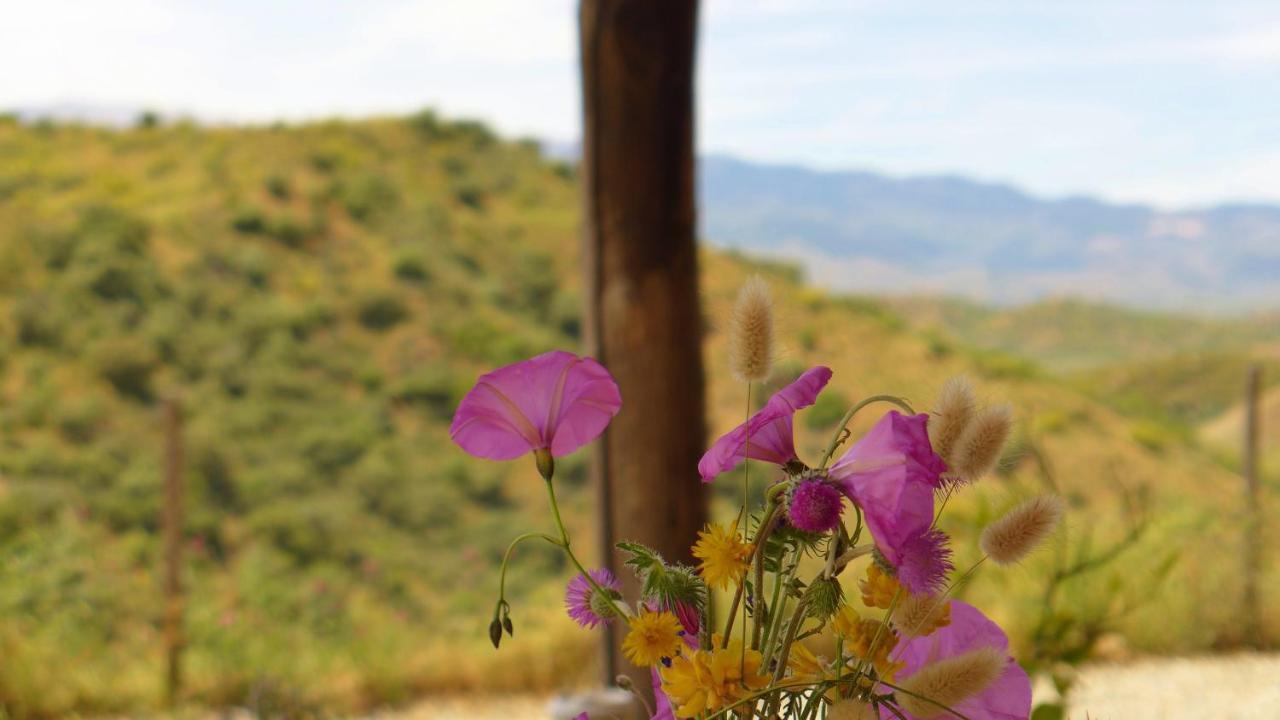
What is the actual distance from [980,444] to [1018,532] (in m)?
0.04

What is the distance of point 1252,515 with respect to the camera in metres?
5.14

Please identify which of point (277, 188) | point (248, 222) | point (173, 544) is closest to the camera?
point (173, 544)

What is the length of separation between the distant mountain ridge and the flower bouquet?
4923 inches

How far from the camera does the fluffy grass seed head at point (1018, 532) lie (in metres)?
0.51

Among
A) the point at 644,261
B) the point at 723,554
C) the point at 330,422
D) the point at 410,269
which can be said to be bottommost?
the point at 330,422

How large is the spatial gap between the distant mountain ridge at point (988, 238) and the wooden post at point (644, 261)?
123246 millimetres

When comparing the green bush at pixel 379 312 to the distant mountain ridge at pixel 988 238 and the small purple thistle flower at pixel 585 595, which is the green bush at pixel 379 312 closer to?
the small purple thistle flower at pixel 585 595

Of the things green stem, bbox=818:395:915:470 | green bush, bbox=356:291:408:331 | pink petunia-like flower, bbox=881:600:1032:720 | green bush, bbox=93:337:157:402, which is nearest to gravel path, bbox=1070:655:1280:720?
pink petunia-like flower, bbox=881:600:1032:720

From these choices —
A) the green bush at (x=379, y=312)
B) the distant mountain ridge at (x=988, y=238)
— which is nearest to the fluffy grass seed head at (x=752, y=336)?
the green bush at (x=379, y=312)

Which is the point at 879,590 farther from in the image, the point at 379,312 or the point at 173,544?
the point at 379,312

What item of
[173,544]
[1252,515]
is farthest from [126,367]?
[1252,515]

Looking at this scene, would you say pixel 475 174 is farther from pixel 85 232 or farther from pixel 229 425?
pixel 229 425

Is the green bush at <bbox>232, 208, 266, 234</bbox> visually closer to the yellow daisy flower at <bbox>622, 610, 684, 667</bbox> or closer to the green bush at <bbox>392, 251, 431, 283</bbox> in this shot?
the green bush at <bbox>392, 251, 431, 283</bbox>

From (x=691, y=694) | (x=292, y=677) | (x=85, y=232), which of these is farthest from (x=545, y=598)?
(x=85, y=232)
